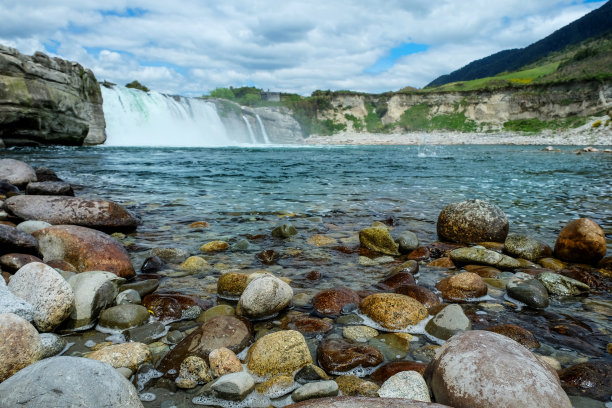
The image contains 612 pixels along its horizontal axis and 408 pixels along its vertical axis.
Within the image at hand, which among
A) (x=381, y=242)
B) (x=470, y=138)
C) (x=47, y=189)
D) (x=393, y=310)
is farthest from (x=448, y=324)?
(x=470, y=138)

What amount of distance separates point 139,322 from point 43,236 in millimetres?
2419

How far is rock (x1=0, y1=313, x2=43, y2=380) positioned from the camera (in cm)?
234

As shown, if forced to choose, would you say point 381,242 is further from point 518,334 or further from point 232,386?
point 232,386

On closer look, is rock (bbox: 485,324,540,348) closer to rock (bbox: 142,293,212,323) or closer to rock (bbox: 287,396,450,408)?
rock (bbox: 287,396,450,408)

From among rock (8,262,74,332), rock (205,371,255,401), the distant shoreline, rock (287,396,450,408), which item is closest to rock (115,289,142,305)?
rock (8,262,74,332)

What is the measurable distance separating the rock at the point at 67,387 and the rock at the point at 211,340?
0.83m

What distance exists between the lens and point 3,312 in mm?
2680

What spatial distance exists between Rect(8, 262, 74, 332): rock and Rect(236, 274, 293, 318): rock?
5.11 feet

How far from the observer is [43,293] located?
311cm

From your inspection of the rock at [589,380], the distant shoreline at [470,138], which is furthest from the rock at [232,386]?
the distant shoreline at [470,138]

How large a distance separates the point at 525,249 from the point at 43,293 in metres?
6.26

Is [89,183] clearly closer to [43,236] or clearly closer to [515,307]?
[43,236]

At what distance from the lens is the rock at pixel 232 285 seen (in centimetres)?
420

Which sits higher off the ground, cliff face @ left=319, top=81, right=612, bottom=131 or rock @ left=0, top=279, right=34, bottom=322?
cliff face @ left=319, top=81, right=612, bottom=131
